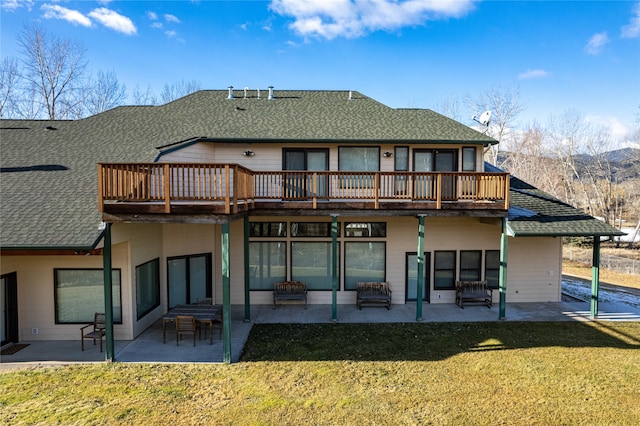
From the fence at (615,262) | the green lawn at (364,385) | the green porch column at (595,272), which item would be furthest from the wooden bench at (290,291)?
the fence at (615,262)

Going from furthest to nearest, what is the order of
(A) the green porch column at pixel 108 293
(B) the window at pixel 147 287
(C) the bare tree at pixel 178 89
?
(C) the bare tree at pixel 178 89
(B) the window at pixel 147 287
(A) the green porch column at pixel 108 293

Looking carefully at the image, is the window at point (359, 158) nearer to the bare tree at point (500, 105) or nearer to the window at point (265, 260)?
the window at point (265, 260)

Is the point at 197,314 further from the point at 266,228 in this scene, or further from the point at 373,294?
the point at 373,294

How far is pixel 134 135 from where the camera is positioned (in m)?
12.8

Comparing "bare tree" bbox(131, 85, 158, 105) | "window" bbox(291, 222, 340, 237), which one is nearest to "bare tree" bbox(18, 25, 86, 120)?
"bare tree" bbox(131, 85, 158, 105)

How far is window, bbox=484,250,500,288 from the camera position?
41.9 feet

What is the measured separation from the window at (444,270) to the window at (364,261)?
1827 millimetres

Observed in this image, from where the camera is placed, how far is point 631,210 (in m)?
36.2

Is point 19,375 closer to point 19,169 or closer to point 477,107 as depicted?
point 19,169

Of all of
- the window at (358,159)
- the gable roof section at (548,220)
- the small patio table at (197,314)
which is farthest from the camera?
the window at (358,159)

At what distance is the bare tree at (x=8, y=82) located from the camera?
24.9 m

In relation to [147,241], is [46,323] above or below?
below

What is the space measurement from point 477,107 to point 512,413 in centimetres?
3185

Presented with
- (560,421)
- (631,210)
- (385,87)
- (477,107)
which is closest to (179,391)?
(560,421)
